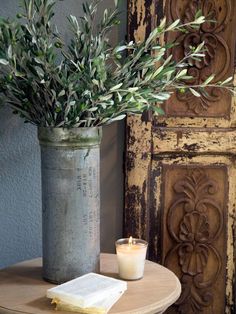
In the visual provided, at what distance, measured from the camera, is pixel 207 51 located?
1496 mm

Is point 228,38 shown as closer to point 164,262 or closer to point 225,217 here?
point 225,217

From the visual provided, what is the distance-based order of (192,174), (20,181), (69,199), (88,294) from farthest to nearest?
(192,174) < (20,181) < (69,199) < (88,294)

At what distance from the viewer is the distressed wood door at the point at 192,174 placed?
149 centimetres

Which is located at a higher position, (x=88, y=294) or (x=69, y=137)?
(x=69, y=137)

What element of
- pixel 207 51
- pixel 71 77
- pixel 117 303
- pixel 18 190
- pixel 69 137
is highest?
pixel 207 51

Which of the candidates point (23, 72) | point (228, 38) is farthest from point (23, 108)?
point (228, 38)

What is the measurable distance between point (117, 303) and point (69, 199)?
0.25 m

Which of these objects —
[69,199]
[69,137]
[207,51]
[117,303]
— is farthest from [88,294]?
[207,51]

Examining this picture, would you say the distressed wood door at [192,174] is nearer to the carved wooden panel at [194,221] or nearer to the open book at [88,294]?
the carved wooden panel at [194,221]

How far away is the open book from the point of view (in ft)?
3.24

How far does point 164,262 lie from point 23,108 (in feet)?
2.33

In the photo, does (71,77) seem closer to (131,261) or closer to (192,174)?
(131,261)

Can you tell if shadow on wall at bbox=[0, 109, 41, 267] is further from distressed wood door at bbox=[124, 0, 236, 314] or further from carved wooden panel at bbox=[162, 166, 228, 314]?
carved wooden panel at bbox=[162, 166, 228, 314]

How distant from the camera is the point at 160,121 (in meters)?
1.51
